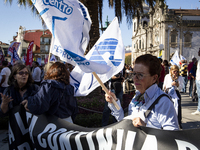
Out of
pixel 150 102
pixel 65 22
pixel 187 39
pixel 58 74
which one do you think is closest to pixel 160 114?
pixel 150 102

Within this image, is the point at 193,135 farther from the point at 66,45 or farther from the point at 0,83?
the point at 0,83

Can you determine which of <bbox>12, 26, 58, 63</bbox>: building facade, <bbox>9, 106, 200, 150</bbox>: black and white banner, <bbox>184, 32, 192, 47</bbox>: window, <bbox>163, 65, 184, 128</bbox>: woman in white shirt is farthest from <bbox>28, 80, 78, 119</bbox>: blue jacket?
<bbox>12, 26, 58, 63</bbox>: building facade

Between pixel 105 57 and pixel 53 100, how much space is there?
3.12ft

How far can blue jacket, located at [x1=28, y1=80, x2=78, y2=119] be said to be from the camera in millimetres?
2576

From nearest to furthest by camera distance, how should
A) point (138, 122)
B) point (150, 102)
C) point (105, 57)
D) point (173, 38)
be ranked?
point (138, 122), point (150, 102), point (105, 57), point (173, 38)

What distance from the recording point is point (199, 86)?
21.2ft

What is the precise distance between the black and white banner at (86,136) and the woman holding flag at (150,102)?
0.09 meters

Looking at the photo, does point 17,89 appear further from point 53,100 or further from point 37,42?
point 37,42

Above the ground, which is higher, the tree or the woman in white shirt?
the tree

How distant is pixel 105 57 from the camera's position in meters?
2.97

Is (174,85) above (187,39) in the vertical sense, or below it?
below

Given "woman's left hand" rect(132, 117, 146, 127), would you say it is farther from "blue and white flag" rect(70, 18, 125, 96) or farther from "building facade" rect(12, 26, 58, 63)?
"building facade" rect(12, 26, 58, 63)

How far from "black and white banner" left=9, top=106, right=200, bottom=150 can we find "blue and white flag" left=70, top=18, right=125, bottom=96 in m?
0.76

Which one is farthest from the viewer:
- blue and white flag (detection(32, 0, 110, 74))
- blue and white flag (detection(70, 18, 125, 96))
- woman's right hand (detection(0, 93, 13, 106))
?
blue and white flag (detection(70, 18, 125, 96))
